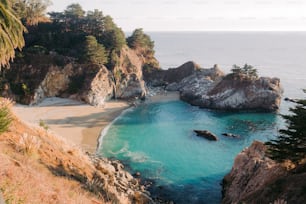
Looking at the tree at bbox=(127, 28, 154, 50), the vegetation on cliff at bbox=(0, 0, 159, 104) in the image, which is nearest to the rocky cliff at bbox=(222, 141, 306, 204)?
the vegetation on cliff at bbox=(0, 0, 159, 104)

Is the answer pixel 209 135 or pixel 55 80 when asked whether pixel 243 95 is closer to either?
pixel 209 135

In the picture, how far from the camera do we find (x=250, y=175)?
922 inches

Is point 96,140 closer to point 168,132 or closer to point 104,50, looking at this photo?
point 168,132

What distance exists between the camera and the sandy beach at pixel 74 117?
37.7 meters

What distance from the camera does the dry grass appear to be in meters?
9.26

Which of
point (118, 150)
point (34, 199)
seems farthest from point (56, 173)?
point (118, 150)

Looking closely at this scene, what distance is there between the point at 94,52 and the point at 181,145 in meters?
27.2

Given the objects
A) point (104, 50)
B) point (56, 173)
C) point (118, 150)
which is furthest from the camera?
point (104, 50)

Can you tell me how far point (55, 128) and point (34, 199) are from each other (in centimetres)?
3242

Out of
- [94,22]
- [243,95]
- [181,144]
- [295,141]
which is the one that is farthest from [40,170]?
[94,22]

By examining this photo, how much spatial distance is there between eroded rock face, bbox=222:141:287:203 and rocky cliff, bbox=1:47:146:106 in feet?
106

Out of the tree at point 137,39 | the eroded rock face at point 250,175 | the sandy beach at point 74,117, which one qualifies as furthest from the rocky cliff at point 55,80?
the eroded rock face at point 250,175

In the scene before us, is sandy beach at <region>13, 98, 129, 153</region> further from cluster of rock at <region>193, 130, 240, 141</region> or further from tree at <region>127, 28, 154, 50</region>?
tree at <region>127, 28, 154, 50</region>

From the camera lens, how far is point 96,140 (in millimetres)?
37281
